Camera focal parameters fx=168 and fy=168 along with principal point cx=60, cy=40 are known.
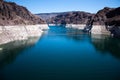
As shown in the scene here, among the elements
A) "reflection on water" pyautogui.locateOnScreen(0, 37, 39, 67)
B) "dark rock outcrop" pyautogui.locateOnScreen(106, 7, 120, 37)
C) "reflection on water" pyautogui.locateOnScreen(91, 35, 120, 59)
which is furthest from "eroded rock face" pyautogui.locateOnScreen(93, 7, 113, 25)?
"reflection on water" pyautogui.locateOnScreen(0, 37, 39, 67)

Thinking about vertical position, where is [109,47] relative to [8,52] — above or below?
below

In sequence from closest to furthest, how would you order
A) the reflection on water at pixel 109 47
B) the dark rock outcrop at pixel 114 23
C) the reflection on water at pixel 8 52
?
the reflection on water at pixel 8 52 → the reflection on water at pixel 109 47 → the dark rock outcrop at pixel 114 23

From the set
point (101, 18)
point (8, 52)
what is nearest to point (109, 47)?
point (8, 52)

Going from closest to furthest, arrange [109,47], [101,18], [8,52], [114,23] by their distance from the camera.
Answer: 1. [8,52]
2. [109,47]
3. [114,23]
4. [101,18]

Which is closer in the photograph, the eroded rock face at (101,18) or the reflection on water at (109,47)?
the reflection on water at (109,47)

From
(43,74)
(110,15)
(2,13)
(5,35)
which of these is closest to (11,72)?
(43,74)

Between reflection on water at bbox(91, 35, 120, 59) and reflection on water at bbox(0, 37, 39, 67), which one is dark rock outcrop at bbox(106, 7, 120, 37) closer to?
reflection on water at bbox(91, 35, 120, 59)

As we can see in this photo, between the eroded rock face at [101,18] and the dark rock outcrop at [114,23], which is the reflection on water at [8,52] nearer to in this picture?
the dark rock outcrop at [114,23]

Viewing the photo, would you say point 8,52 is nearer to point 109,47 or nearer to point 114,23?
point 109,47

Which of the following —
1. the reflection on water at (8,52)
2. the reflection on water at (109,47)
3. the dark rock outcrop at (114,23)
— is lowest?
the reflection on water at (109,47)

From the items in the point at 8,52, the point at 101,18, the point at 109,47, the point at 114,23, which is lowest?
the point at 109,47

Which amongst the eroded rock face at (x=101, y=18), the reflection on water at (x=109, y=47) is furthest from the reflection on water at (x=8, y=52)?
the eroded rock face at (x=101, y=18)
